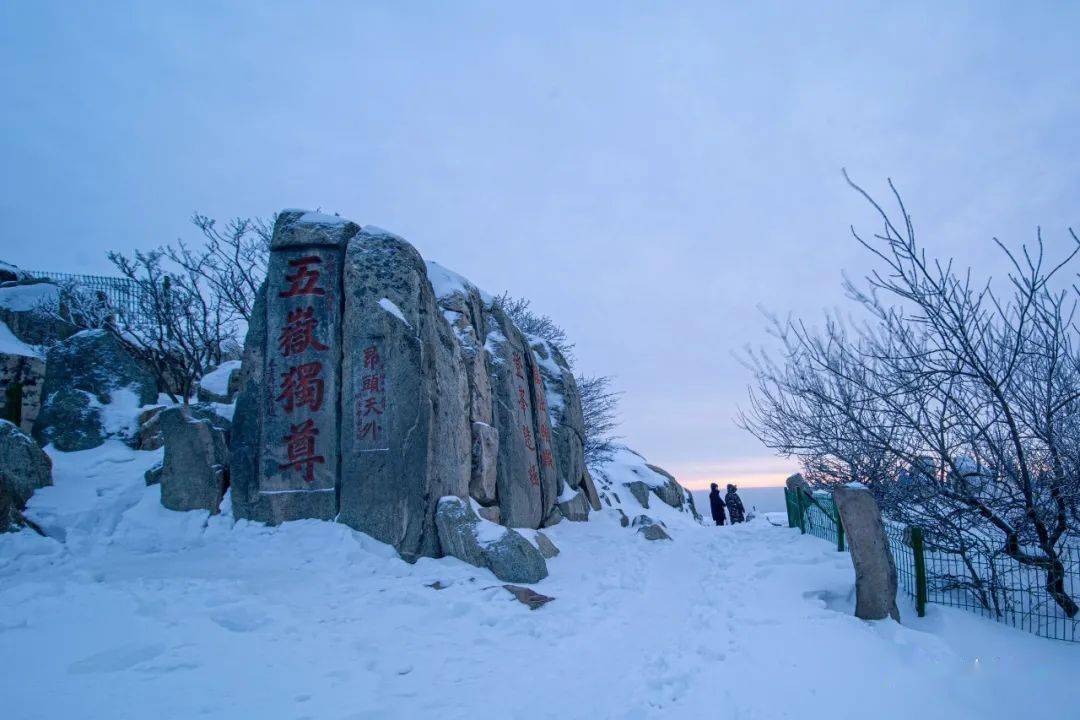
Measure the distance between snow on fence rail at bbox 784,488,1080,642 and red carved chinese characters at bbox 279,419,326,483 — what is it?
737 centimetres

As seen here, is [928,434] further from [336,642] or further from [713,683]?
[336,642]

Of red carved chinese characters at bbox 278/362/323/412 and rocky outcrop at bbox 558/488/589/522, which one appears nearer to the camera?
red carved chinese characters at bbox 278/362/323/412

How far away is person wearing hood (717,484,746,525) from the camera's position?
20188mm

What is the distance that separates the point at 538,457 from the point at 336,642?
28.7 ft

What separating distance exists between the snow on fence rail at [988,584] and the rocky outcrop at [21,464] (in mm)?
11286

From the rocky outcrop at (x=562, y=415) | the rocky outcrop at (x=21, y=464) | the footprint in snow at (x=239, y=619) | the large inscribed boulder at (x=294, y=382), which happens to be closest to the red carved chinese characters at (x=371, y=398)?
the large inscribed boulder at (x=294, y=382)

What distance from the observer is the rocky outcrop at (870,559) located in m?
6.14

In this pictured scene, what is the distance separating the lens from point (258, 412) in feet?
30.0

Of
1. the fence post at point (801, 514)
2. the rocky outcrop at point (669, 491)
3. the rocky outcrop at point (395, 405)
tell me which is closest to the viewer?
the rocky outcrop at point (395, 405)

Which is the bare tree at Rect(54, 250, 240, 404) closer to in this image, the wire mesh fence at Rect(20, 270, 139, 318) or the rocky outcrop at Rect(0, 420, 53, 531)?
the wire mesh fence at Rect(20, 270, 139, 318)

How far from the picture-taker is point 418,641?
554 centimetres

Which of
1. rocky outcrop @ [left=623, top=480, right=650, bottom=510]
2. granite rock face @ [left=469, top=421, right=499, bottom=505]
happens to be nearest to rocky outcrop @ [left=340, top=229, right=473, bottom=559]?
granite rock face @ [left=469, top=421, right=499, bottom=505]

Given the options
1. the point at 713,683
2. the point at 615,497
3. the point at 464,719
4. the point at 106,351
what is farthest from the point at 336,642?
the point at 615,497

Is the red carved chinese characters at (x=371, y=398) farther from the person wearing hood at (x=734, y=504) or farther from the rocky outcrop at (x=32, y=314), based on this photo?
the person wearing hood at (x=734, y=504)
